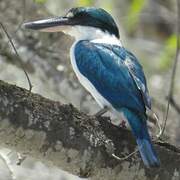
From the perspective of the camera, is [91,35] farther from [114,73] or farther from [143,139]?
[143,139]

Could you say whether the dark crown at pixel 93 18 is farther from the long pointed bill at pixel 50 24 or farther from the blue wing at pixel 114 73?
the blue wing at pixel 114 73

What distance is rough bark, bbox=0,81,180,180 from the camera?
11.5 feet

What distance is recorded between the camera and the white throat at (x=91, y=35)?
4.79m

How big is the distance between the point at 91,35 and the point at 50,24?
315 millimetres

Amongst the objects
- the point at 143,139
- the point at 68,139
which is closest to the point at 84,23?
the point at 143,139

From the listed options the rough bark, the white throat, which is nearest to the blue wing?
the white throat

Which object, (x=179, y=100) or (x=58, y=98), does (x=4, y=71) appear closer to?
(x=58, y=98)

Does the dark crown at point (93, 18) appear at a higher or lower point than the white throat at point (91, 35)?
higher

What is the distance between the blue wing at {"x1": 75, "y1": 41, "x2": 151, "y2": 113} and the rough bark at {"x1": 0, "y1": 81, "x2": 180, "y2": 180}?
437 millimetres

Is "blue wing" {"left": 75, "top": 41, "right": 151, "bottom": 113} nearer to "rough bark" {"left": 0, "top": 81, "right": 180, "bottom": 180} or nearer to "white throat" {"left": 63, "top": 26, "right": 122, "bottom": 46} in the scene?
"white throat" {"left": 63, "top": 26, "right": 122, "bottom": 46}

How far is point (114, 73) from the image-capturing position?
435 cm

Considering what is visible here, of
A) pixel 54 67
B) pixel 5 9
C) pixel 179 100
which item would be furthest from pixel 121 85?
pixel 179 100

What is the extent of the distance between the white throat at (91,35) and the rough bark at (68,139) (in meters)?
1.11

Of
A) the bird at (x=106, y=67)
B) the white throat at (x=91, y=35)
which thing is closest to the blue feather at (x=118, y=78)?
the bird at (x=106, y=67)
